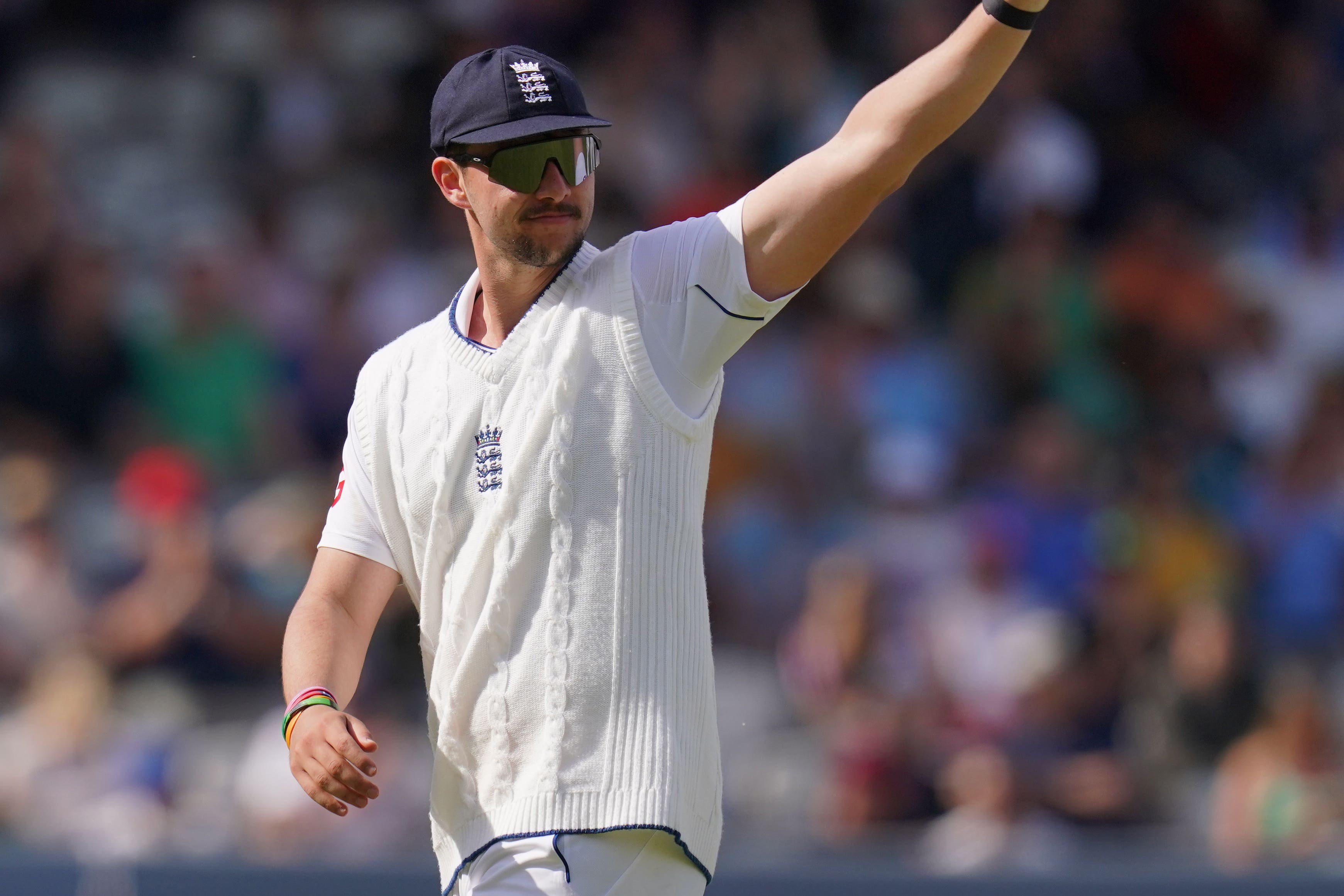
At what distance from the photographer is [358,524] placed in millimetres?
3396

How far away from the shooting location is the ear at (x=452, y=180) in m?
3.38

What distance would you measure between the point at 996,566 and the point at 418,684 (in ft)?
8.43

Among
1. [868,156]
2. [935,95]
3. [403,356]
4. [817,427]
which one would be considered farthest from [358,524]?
[817,427]

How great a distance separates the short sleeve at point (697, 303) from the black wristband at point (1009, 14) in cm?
52

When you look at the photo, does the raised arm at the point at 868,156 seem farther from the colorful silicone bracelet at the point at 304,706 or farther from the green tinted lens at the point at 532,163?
the colorful silicone bracelet at the point at 304,706

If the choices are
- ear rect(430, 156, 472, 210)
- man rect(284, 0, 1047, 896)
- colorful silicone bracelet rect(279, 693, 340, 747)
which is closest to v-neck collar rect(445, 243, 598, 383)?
man rect(284, 0, 1047, 896)

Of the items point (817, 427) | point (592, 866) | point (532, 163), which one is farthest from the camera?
point (817, 427)

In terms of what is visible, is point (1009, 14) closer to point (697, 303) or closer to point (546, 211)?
point (697, 303)

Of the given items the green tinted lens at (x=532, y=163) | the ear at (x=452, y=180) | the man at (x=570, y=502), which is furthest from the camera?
the ear at (x=452, y=180)

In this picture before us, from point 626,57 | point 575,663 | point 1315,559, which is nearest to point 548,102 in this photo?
point 575,663

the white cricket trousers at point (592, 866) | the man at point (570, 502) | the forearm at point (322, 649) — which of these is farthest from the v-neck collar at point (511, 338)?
the white cricket trousers at point (592, 866)

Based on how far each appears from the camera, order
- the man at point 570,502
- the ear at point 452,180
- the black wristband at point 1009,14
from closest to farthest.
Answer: the black wristband at point 1009,14 < the man at point 570,502 < the ear at point 452,180

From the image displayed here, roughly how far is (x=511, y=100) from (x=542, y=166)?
0.13 meters

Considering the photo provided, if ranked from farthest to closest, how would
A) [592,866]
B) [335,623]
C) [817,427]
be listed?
[817,427]
[335,623]
[592,866]
